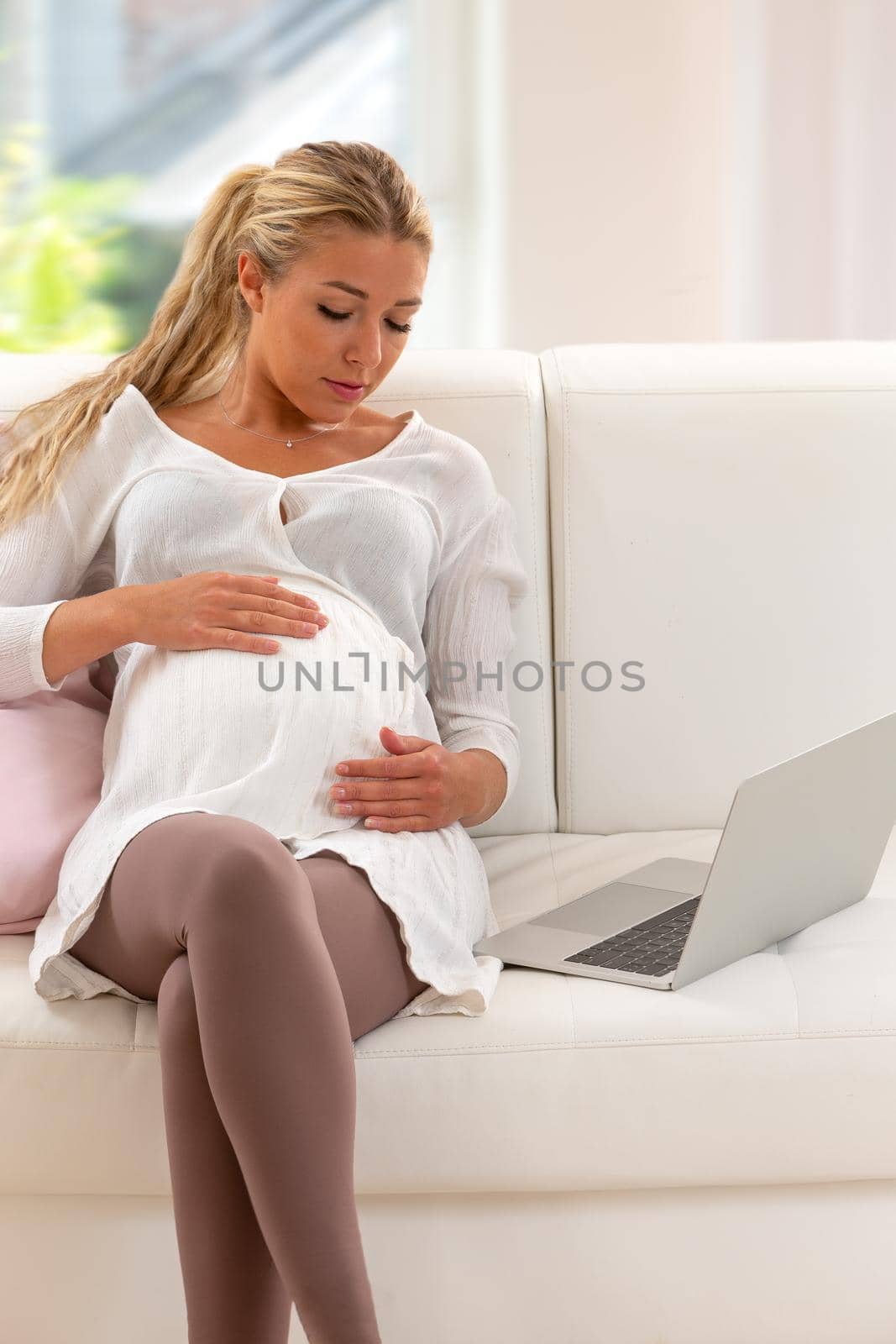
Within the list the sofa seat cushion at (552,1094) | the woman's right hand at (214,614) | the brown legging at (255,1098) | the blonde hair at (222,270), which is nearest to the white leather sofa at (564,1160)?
the sofa seat cushion at (552,1094)

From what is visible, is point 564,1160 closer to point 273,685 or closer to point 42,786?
point 273,685

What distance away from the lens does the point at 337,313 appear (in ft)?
4.91

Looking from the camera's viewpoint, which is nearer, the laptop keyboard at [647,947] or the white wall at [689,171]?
the laptop keyboard at [647,947]

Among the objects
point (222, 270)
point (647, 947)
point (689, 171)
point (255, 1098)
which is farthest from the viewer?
point (689, 171)

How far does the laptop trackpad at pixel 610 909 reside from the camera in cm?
140

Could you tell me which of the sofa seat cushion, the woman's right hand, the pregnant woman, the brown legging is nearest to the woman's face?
the pregnant woman

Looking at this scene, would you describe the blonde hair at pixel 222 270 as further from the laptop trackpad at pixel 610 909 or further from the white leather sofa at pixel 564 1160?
the laptop trackpad at pixel 610 909

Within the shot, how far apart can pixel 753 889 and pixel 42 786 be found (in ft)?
2.31

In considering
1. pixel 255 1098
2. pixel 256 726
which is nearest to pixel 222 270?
pixel 256 726

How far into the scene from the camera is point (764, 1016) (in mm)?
1228

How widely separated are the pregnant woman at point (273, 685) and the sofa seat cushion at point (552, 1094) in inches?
1.8

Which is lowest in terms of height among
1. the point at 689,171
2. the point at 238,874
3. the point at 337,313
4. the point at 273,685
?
the point at 238,874

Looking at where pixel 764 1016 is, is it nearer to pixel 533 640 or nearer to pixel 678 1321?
pixel 678 1321

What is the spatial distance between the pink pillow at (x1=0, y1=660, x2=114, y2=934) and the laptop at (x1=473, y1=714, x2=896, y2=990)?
434mm
